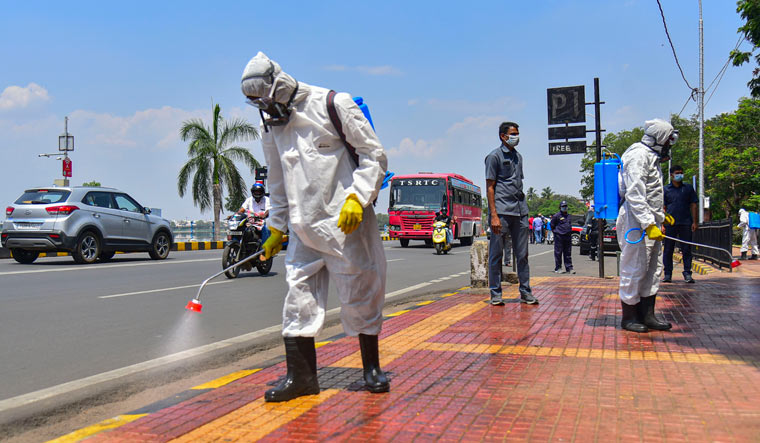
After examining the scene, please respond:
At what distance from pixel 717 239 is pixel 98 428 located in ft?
47.8

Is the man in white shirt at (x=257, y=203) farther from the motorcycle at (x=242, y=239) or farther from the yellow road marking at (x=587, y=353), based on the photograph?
the yellow road marking at (x=587, y=353)

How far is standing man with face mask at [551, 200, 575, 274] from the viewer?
1427 centimetres

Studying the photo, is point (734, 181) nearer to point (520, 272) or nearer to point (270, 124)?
point (520, 272)

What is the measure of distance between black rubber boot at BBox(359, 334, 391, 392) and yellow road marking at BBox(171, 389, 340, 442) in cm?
23

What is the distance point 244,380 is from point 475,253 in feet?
19.4

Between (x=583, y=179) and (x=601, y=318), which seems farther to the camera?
(x=583, y=179)

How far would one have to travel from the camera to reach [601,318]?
6500mm

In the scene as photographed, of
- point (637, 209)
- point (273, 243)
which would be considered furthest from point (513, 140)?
point (273, 243)

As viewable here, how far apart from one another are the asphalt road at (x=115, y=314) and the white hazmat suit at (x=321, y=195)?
84.5 inches

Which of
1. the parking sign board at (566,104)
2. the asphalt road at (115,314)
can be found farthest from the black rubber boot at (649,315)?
the parking sign board at (566,104)

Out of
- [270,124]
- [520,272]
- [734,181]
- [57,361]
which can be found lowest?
[57,361]

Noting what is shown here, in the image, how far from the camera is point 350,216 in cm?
343

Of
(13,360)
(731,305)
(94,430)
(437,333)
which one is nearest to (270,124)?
(94,430)

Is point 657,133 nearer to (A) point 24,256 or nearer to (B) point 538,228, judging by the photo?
(A) point 24,256
